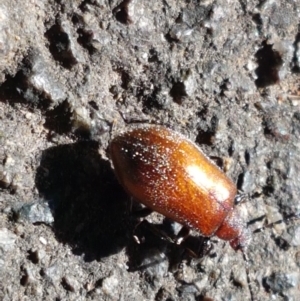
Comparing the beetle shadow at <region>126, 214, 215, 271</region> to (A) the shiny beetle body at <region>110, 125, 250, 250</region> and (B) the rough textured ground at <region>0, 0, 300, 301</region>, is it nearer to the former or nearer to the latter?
(B) the rough textured ground at <region>0, 0, 300, 301</region>

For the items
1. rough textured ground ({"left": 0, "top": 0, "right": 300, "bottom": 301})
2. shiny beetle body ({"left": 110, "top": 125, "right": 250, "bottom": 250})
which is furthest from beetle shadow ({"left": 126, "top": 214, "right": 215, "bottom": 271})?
shiny beetle body ({"left": 110, "top": 125, "right": 250, "bottom": 250})

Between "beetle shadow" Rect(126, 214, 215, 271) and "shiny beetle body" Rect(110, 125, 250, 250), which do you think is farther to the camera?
"beetle shadow" Rect(126, 214, 215, 271)

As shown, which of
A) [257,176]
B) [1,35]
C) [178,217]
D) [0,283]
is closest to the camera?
[0,283]

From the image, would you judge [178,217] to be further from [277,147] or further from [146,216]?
[277,147]

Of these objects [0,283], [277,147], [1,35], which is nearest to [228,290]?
[277,147]

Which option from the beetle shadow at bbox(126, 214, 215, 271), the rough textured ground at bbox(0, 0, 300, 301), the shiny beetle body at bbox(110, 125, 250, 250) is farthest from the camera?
the beetle shadow at bbox(126, 214, 215, 271)

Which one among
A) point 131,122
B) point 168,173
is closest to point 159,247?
point 168,173

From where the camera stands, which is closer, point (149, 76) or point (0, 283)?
point (0, 283)
